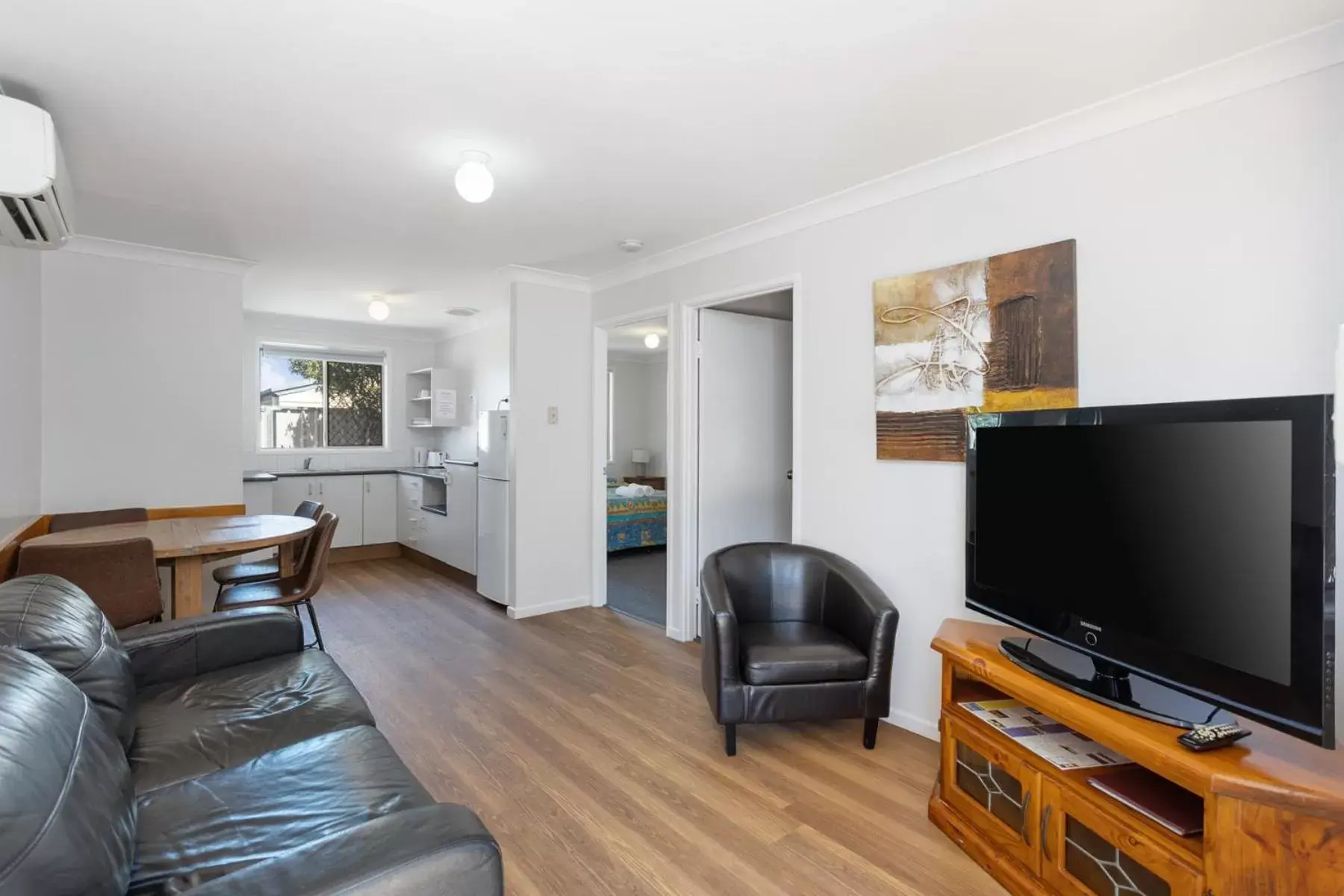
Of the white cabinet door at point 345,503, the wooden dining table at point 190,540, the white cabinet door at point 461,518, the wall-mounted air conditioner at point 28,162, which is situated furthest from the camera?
the white cabinet door at point 345,503

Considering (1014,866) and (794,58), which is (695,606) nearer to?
(1014,866)

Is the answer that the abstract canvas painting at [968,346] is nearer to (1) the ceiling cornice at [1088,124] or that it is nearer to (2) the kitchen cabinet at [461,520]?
(1) the ceiling cornice at [1088,124]

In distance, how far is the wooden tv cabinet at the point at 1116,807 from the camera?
1332 mm

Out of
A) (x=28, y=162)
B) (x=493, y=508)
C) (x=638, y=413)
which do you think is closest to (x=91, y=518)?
(x=493, y=508)

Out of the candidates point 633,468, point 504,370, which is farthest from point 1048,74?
point 633,468

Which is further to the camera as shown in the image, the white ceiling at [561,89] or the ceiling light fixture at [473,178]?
the ceiling light fixture at [473,178]

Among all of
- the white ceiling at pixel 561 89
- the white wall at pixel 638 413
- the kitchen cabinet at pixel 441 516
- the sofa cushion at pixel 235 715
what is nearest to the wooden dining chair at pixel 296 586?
the sofa cushion at pixel 235 715

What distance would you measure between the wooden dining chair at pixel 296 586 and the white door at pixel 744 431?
6.76 ft

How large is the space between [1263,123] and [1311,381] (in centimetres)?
78

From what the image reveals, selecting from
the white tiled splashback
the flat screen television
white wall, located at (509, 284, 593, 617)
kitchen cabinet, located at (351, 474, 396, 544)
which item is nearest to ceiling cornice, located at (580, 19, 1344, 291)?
the flat screen television

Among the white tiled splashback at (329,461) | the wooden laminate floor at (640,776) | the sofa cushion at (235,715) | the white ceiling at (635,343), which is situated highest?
the white ceiling at (635,343)

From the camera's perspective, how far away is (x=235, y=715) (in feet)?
6.30

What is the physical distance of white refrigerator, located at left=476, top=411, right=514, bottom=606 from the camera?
477cm

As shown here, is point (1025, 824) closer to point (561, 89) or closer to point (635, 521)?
point (561, 89)
